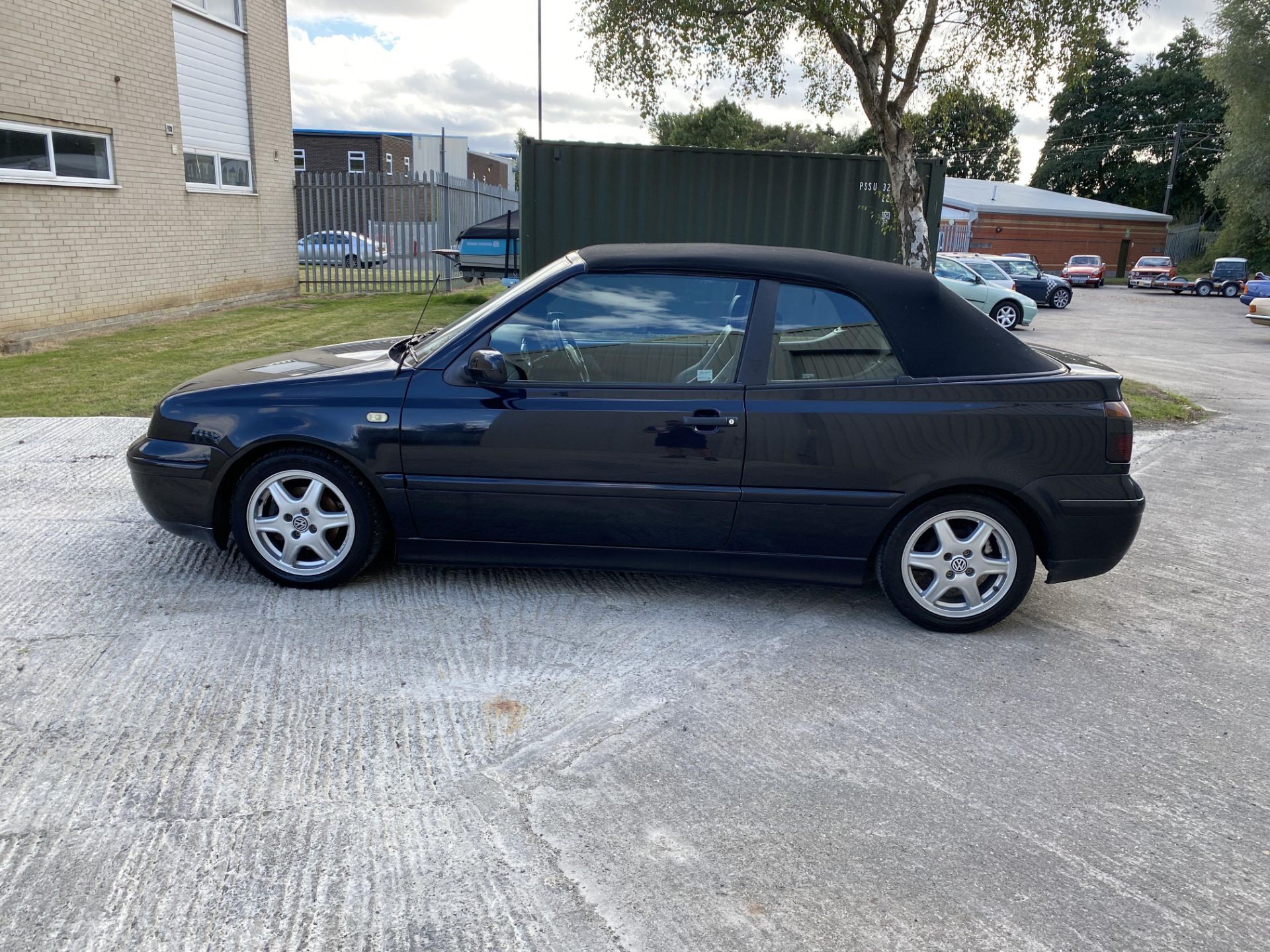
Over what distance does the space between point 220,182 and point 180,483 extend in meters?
14.2

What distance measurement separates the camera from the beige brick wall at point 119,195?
38.0 feet

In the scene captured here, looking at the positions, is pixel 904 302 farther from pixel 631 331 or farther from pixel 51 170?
pixel 51 170

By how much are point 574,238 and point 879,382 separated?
9672 mm

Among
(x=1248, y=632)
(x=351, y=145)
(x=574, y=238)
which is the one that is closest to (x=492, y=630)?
(x=1248, y=632)

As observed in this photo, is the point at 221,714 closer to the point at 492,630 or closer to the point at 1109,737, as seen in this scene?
the point at 492,630

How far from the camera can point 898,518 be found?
4281 millimetres

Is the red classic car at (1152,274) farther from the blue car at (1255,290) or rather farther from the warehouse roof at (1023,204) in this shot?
the warehouse roof at (1023,204)

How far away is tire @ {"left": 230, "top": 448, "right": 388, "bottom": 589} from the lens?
172 inches

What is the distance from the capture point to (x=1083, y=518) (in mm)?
4223

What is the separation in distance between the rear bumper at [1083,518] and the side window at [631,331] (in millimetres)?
1461

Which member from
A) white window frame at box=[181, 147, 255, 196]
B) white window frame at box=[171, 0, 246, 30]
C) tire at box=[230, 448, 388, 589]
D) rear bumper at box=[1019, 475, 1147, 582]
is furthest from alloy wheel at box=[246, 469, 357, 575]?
white window frame at box=[171, 0, 246, 30]

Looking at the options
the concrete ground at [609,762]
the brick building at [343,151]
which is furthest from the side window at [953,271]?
the brick building at [343,151]

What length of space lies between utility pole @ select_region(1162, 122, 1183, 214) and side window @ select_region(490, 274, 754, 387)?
198 ft

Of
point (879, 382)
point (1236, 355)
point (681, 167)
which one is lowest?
point (1236, 355)
